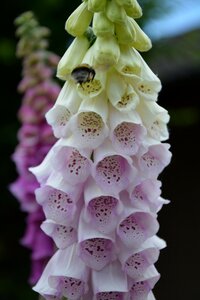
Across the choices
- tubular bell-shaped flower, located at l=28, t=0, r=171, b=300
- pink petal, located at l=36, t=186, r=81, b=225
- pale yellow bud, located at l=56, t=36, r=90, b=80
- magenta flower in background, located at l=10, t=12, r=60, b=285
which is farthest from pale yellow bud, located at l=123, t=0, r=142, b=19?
magenta flower in background, located at l=10, t=12, r=60, b=285

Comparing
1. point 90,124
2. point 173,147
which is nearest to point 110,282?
point 90,124

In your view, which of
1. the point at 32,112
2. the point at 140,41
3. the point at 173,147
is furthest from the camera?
the point at 173,147

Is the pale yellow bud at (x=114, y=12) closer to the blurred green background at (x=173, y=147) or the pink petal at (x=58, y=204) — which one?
the pink petal at (x=58, y=204)

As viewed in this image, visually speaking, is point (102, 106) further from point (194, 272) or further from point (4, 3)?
point (194, 272)

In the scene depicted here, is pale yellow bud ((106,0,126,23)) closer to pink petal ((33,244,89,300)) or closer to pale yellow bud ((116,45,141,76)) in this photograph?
pale yellow bud ((116,45,141,76))

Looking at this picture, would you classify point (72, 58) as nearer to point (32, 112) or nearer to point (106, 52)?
point (106, 52)

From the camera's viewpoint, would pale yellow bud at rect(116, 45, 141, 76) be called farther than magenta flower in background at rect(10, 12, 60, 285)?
No

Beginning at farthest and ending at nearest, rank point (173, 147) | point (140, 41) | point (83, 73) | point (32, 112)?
point (173, 147) < point (32, 112) < point (140, 41) < point (83, 73)

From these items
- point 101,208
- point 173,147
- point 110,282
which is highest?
point 101,208
